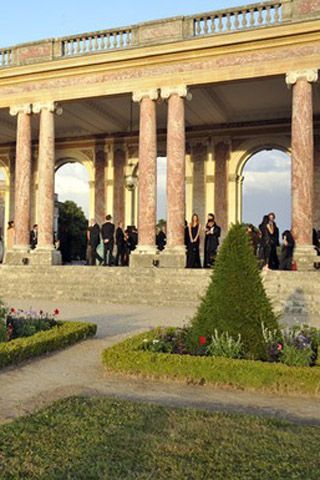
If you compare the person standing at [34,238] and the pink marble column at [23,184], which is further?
the person standing at [34,238]

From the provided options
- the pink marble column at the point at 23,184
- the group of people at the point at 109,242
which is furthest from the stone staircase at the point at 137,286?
the pink marble column at the point at 23,184

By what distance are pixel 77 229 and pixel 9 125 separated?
22511mm

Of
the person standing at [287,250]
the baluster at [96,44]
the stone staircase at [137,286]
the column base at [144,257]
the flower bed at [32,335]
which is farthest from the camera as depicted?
the baluster at [96,44]

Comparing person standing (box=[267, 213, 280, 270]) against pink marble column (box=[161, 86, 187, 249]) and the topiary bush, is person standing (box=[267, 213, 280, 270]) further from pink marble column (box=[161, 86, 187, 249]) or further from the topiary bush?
the topiary bush

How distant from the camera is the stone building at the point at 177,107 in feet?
52.5

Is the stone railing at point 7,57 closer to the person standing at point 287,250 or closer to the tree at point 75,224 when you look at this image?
the person standing at point 287,250

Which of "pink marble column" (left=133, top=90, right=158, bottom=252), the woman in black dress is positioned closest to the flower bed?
the woman in black dress

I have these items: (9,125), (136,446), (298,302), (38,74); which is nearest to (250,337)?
(136,446)

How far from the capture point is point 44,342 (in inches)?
316

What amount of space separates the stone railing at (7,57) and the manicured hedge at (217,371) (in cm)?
1647

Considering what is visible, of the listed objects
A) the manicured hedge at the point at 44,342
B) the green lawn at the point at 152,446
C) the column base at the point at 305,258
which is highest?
the column base at the point at 305,258

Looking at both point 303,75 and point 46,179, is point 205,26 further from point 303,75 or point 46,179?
point 46,179

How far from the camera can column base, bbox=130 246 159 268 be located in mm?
17250

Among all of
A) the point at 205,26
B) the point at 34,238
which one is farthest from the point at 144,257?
the point at 205,26
